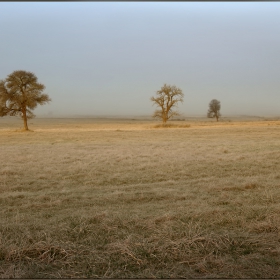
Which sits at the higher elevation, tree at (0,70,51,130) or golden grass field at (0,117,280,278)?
tree at (0,70,51,130)

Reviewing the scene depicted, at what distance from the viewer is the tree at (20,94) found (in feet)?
143

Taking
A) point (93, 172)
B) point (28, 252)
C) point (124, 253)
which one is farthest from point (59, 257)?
point (93, 172)

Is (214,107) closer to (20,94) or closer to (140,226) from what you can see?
(20,94)

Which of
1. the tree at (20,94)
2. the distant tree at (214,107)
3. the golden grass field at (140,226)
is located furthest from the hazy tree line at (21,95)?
the distant tree at (214,107)

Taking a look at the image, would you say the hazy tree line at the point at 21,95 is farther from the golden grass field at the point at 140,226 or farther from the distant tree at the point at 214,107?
the distant tree at the point at 214,107

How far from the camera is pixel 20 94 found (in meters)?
44.5

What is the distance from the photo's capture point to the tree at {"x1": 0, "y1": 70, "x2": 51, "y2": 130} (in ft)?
143

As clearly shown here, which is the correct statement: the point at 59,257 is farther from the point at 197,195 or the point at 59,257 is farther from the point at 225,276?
the point at 197,195

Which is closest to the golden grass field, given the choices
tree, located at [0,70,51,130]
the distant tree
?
tree, located at [0,70,51,130]

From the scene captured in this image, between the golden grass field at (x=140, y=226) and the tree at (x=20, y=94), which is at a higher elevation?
the tree at (x=20, y=94)

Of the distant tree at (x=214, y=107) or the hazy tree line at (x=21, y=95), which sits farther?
the distant tree at (x=214, y=107)

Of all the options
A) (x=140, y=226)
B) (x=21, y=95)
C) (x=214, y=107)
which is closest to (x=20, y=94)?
(x=21, y=95)

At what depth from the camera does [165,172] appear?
1184 centimetres

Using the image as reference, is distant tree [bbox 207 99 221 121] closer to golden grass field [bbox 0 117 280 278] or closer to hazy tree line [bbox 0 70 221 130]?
hazy tree line [bbox 0 70 221 130]
